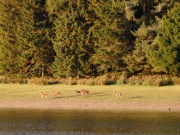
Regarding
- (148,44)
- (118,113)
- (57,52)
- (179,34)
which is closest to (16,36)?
(57,52)

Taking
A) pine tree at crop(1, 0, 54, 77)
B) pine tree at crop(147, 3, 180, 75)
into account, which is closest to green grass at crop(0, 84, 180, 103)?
pine tree at crop(147, 3, 180, 75)

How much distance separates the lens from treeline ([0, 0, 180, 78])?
4250cm

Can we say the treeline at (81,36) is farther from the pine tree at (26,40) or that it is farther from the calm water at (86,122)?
the calm water at (86,122)

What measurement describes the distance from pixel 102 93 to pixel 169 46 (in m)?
8.46

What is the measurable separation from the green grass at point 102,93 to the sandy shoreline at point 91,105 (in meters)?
0.83

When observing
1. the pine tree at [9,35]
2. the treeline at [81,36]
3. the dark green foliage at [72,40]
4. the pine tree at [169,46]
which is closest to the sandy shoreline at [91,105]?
the pine tree at [169,46]

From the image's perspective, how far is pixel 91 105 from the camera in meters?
29.8

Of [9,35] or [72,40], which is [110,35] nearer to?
[72,40]

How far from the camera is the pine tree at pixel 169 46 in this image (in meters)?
38.4

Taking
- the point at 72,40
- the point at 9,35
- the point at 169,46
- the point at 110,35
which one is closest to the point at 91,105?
the point at 169,46

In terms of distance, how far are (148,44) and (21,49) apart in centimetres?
1208

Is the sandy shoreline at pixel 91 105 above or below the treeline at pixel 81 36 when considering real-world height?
below

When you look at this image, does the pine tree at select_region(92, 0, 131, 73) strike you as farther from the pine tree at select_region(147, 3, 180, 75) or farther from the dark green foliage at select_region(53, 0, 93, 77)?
the pine tree at select_region(147, 3, 180, 75)

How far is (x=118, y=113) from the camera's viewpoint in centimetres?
2739
